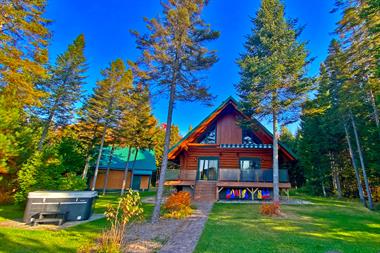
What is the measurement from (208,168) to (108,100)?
11.6 meters

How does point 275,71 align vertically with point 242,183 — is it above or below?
above

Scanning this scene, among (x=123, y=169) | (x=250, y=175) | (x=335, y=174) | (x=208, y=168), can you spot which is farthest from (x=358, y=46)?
(x=123, y=169)

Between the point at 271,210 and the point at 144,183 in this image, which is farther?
the point at 144,183

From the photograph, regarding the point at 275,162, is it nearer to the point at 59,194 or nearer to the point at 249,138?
the point at 249,138

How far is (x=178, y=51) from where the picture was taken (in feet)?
35.2

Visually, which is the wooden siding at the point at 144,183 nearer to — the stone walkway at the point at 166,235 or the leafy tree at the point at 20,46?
the leafy tree at the point at 20,46

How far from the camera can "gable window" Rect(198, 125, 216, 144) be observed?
60.0ft

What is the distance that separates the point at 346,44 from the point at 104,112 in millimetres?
20249

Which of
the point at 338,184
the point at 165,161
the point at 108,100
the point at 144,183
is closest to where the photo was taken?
the point at 165,161

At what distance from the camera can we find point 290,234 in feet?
22.1

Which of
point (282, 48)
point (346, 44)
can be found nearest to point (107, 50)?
point (282, 48)

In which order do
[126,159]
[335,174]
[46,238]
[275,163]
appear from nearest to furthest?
[46,238] < [275,163] < [335,174] < [126,159]

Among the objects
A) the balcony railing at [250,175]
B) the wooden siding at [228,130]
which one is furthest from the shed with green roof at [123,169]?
the balcony railing at [250,175]

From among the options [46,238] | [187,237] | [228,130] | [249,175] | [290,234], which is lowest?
[46,238]
